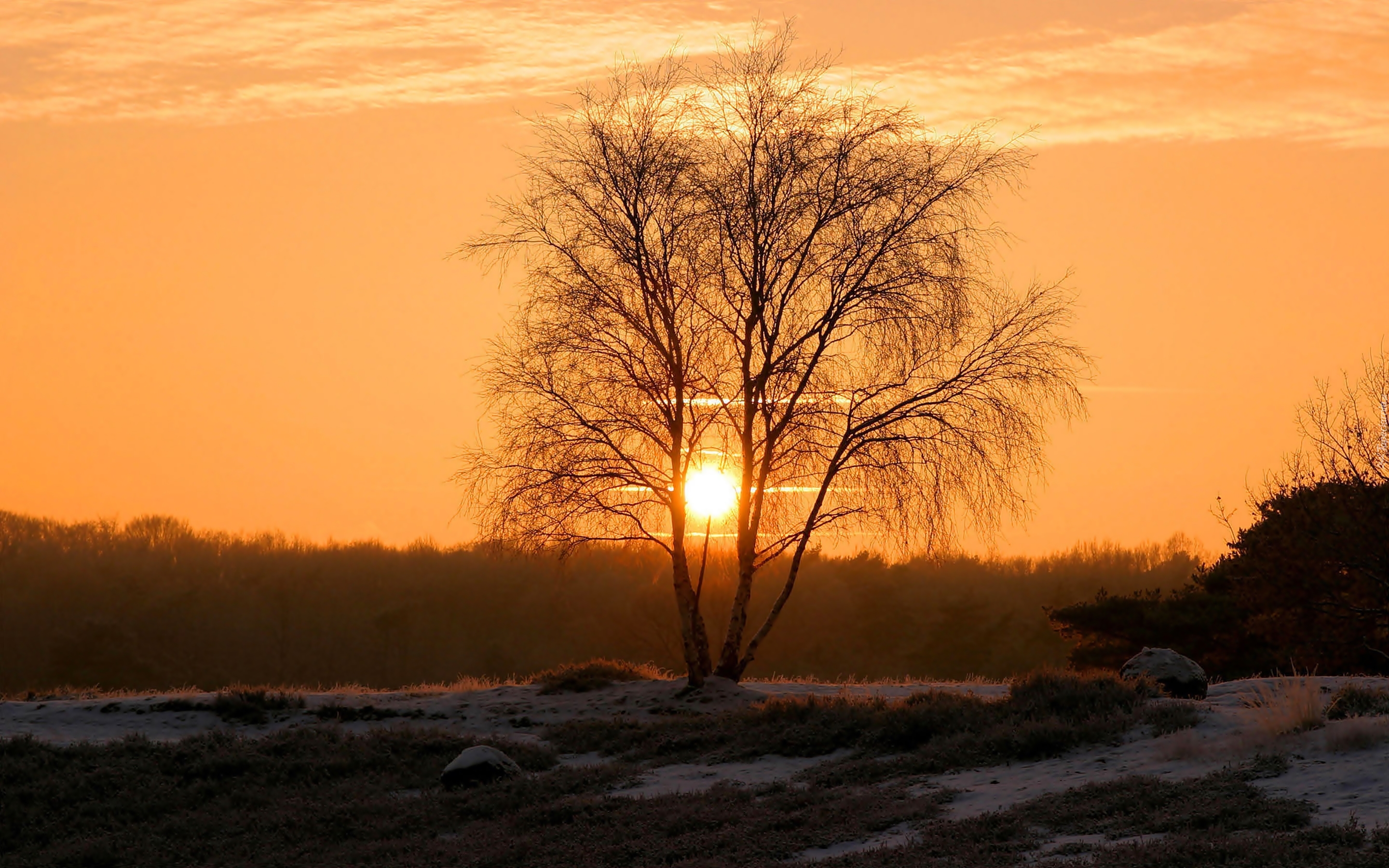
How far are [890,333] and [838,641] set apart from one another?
96.4 ft

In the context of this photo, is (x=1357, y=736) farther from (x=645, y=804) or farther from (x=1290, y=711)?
(x=645, y=804)

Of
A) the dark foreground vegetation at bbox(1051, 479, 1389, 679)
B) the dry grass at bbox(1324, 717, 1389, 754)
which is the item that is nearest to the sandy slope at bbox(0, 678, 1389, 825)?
the dry grass at bbox(1324, 717, 1389, 754)

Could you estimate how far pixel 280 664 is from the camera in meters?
44.9

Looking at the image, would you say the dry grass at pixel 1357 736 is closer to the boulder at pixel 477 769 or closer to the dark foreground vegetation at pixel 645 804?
the dark foreground vegetation at pixel 645 804

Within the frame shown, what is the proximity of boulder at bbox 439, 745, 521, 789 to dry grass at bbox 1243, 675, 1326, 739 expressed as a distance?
27.7ft

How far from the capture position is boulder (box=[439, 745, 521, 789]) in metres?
16.2

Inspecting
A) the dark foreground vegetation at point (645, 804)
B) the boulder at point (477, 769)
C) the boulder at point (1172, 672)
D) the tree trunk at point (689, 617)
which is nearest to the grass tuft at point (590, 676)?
the tree trunk at point (689, 617)

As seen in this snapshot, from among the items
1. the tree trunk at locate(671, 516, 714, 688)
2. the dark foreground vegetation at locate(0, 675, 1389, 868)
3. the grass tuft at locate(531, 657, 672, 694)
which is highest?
the tree trunk at locate(671, 516, 714, 688)

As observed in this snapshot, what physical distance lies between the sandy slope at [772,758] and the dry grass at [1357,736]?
56 mm

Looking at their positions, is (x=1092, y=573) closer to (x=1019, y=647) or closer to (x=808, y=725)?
(x=1019, y=647)

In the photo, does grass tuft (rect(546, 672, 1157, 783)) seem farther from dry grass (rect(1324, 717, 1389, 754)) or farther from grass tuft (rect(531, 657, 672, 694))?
grass tuft (rect(531, 657, 672, 694))

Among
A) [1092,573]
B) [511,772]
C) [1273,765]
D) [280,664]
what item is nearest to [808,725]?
[511,772]

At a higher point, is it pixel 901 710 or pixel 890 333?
pixel 890 333

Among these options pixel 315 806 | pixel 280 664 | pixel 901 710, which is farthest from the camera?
pixel 280 664
